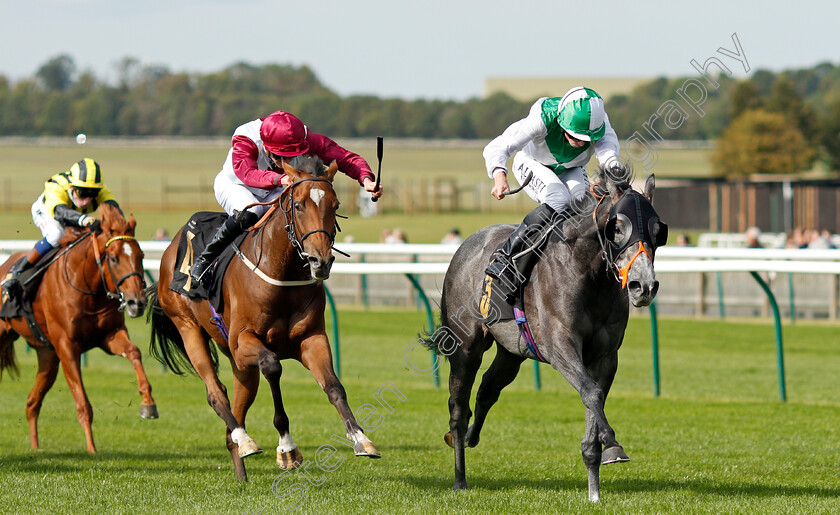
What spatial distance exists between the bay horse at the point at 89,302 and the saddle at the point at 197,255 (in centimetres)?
88

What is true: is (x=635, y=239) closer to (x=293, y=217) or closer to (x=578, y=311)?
(x=578, y=311)

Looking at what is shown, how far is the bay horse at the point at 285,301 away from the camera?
4.86 meters

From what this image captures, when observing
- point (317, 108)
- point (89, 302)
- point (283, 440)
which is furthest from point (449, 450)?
point (317, 108)

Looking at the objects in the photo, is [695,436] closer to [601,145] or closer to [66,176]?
[601,145]

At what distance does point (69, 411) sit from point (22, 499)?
13.9ft

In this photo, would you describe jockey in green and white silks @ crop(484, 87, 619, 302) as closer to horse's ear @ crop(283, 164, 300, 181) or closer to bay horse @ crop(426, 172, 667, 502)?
bay horse @ crop(426, 172, 667, 502)

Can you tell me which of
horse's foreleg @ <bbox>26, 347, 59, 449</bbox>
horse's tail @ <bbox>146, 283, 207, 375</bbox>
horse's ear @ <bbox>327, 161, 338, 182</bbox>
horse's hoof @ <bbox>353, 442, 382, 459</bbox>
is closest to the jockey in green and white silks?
horse's ear @ <bbox>327, 161, 338, 182</bbox>

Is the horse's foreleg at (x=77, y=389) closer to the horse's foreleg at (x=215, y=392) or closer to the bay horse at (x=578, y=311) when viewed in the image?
the horse's foreleg at (x=215, y=392)

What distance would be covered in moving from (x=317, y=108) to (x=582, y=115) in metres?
56.1

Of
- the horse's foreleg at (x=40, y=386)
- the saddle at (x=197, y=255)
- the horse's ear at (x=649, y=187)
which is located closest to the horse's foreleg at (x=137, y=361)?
the horse's foreleg at (x=40, y=386)

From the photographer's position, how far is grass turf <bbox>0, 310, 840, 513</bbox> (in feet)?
16.5

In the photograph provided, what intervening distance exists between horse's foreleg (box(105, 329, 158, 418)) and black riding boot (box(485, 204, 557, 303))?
2705 millimetres

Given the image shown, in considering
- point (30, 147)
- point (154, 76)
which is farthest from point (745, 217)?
point (154, 76)

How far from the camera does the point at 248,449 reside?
5.00 m
